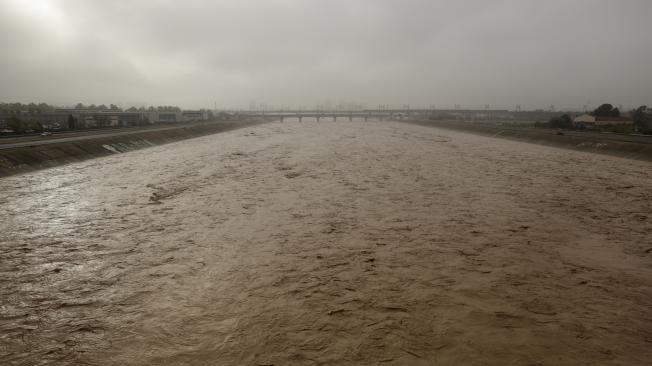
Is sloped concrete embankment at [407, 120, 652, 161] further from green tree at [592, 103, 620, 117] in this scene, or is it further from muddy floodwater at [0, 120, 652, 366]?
green tree at [592, 103, 620, 117]

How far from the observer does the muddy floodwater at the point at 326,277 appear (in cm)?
584

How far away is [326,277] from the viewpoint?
27.5ft

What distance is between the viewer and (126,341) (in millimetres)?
6020

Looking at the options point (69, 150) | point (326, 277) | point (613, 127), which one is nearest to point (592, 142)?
point (613, 127)

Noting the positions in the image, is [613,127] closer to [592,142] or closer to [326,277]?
[592,142]

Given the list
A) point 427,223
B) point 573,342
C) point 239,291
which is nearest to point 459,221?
point 427,223

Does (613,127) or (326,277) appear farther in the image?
(613,127)

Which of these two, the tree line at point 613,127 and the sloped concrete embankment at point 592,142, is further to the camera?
the tree line at point 613,127

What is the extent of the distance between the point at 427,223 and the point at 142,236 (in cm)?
949

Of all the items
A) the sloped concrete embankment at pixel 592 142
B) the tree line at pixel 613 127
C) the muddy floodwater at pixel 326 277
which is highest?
the tree line at pixel 613 127

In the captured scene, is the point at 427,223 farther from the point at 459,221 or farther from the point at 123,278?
the point at 123,278

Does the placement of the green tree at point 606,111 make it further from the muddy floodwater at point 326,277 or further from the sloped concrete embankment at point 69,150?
the sloped concrete embankment at point 69,150

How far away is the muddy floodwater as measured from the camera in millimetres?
5836

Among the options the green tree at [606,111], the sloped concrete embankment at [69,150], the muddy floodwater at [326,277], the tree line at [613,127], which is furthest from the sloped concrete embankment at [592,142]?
the sloped concrete embankment at [69,150]
